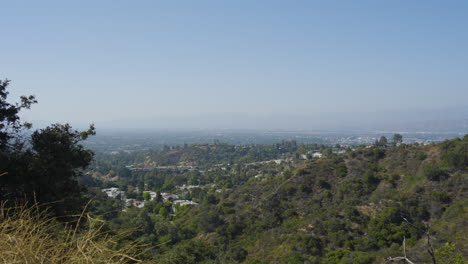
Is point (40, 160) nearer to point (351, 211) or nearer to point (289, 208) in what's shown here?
point (351, 211)

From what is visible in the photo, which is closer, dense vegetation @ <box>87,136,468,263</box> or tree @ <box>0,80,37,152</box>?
tree @ <box>0,80,37,152</box>

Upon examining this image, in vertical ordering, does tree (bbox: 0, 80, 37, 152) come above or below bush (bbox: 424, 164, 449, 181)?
above

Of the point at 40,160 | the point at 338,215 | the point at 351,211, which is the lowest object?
the point at 338,215

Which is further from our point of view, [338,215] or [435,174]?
[435,174]

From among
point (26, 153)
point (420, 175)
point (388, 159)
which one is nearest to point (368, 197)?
point (420, 175)

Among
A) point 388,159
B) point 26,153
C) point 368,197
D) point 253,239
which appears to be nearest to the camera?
point 26,153

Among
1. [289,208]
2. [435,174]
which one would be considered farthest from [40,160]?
[435,174]

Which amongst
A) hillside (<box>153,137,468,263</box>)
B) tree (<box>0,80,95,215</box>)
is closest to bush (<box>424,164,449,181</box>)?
hillside (<box>153,137,468,263</box>)

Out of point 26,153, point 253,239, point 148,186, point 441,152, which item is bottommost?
point 148,186

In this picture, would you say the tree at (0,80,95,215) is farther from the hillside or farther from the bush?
the bush

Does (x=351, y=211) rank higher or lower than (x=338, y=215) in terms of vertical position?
higher

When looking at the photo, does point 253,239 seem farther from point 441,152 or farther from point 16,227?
point 16,227
